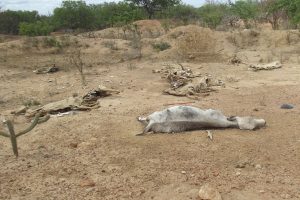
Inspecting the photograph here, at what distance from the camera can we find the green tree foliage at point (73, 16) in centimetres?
2025

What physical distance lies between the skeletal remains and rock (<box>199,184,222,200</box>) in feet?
4.57

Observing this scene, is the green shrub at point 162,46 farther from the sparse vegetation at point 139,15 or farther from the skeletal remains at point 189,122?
the skeletal remains at point 189,122

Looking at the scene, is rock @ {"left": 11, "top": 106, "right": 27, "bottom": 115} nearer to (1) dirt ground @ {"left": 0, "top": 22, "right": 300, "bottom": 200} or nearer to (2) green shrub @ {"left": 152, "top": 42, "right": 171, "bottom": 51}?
(1) dirt ground @ {"left": 0, "top": 22, "right": 300, "bottom": 200}

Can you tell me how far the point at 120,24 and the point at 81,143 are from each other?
42.3ft

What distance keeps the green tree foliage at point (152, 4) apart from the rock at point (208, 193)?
22.8 metres

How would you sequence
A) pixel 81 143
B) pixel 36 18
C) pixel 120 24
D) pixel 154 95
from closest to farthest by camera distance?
pixel 81 143, pixel 154 95, pixel 120 24, pixel 36 18

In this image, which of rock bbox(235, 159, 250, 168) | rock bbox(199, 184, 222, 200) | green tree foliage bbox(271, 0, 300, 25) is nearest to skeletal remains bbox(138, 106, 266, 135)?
rock bbox(235, 159, 250, 168)

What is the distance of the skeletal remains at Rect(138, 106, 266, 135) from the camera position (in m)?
4.80

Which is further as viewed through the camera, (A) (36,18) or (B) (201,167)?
(A) (36,18)

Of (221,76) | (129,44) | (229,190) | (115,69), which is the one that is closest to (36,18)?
(129,44)

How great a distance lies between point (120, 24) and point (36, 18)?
391 inches

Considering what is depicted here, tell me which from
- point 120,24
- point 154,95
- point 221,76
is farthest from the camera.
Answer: point 120,24

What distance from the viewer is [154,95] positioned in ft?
22.6

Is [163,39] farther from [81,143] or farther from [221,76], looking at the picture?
[81,143]
